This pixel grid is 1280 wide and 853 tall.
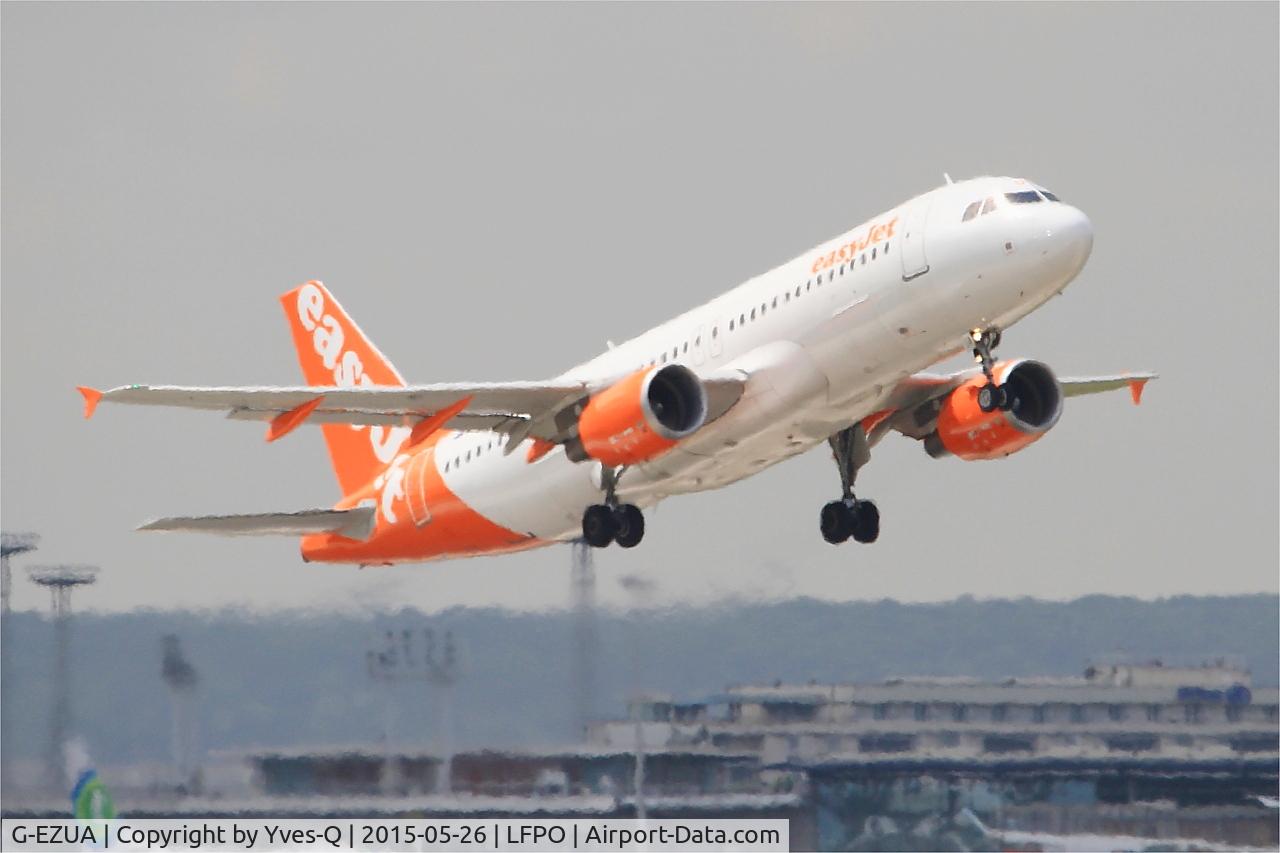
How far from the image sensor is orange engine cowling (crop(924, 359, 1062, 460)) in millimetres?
40562

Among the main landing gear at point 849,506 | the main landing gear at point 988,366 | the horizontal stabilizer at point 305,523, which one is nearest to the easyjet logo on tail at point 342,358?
the horizontal stabilizer at point 305,523

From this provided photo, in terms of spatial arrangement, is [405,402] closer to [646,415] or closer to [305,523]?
[646,415]

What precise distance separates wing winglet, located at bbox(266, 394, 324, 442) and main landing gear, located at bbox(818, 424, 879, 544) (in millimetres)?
8140

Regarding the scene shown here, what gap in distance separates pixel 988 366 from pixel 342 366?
14.6 m

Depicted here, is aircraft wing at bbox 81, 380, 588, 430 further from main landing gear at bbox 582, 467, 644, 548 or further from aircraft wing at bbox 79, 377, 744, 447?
main landing gear at bbox 582, 467, 644, 548

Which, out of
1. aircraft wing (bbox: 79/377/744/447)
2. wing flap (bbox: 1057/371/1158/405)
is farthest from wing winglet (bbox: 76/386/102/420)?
wing flap (bbox: 1057/371/1158/405)

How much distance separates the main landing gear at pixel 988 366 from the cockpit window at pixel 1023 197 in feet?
5.86

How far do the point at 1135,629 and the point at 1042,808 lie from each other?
4.36 meters

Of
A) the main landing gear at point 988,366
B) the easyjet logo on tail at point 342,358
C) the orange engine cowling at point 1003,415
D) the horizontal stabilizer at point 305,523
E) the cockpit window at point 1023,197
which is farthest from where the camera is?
the easyjet logo on tail at point 342,358

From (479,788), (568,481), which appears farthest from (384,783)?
(568,481)

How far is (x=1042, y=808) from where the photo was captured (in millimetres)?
43844

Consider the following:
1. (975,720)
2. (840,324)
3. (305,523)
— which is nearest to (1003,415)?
(840,324)

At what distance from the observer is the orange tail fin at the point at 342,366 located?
155 ft

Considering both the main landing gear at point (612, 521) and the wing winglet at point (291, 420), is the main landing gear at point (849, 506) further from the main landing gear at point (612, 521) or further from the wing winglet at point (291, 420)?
the wing winglet at point (291, 420)
